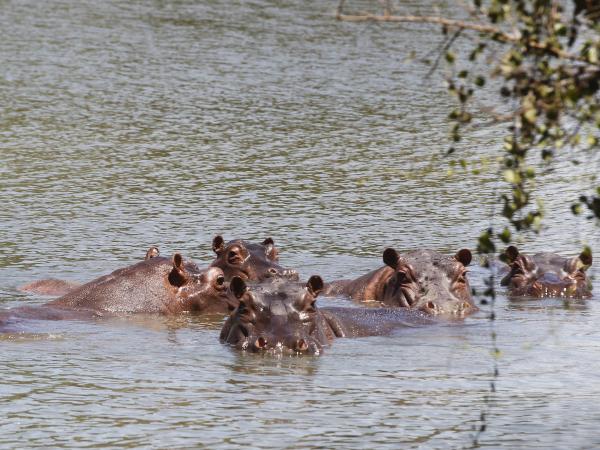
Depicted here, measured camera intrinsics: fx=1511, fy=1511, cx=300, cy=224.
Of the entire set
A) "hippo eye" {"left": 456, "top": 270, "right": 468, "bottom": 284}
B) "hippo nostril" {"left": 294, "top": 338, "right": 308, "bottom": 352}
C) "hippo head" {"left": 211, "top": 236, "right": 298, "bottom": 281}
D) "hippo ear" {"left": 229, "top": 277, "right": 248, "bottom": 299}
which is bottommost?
"hippo nostril" {"left": 294, "top": 338, "right": 308, "bottom": 352}

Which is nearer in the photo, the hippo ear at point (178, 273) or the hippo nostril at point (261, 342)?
the hippo nostril at point (261, 342)

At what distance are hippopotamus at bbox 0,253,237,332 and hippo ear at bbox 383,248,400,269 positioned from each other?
1143 millimetres

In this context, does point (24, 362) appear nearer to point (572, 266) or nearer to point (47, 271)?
point (47, 271)

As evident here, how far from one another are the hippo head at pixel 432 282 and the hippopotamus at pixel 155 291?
1.23m

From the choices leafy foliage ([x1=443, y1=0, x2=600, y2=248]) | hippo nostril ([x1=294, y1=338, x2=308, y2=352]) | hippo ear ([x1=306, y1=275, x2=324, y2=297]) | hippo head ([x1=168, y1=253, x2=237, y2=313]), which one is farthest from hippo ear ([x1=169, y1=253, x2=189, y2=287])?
leafy foliage ([x1=443, y1=0, x2=600, y2=248])

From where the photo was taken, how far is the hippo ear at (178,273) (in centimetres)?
1023

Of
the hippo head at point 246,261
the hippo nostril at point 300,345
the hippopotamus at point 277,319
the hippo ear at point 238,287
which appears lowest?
the hippo nostril at point 300,345

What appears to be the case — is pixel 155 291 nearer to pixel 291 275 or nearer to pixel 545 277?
pixel 291 275

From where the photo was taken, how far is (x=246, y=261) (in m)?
10.9

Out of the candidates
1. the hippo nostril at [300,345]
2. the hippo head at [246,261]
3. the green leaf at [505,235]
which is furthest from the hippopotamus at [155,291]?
the green leaf at [505,235]

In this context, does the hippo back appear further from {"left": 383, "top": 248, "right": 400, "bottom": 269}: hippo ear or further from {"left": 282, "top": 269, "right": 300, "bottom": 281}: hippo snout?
{"left": 383, "top": 248, "right": 400, "bottom": 269}: hippo ear

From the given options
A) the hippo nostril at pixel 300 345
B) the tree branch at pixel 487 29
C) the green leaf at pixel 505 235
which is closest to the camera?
the tree branch at pixel 487 29

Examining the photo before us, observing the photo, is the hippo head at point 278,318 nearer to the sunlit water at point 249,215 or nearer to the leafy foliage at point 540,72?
the sunlit water at point 249,215

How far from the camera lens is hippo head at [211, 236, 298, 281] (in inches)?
426
